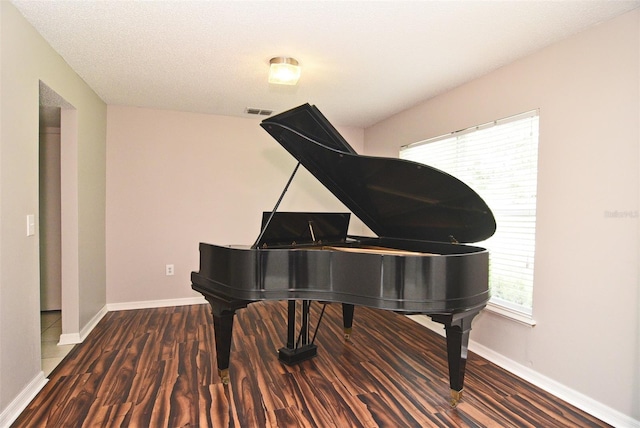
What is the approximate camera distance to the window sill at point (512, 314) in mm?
2535

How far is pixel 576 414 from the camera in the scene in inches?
82.7

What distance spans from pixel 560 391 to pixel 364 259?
1.60 metres

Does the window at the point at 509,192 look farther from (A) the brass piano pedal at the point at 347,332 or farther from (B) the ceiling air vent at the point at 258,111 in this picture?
(B) the ceiling air vent at the point at 258,111

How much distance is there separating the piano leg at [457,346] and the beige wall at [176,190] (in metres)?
2.98

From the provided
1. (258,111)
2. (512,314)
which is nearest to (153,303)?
(258,111)

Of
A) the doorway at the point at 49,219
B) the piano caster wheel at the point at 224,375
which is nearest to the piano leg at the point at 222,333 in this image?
the piano caster wheel at the point at 224,375

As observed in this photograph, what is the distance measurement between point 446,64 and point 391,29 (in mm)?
744

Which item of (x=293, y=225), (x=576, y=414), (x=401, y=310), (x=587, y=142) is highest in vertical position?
(x=587, y=142)

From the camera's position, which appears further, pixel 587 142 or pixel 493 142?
pixel 493 142

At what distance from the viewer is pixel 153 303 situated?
4.17 metres

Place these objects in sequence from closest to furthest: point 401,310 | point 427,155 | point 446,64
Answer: point 401,310 < point 446,64 < point 427,155

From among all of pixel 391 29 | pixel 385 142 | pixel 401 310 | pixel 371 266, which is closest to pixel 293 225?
pixel 371 266

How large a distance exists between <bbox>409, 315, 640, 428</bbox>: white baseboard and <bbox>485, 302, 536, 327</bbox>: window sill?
1.03 feet

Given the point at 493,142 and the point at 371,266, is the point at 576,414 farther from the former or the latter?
the point at 493,142
